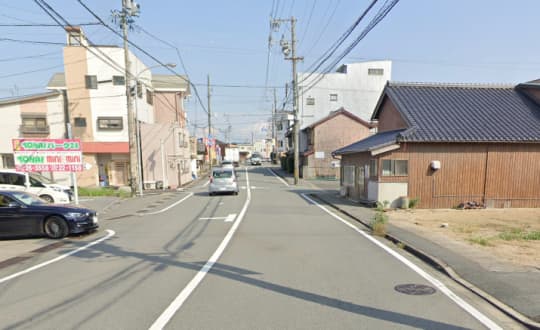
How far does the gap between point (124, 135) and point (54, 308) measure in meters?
23.2

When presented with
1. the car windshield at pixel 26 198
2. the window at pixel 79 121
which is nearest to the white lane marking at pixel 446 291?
the car windshield at pixel 26 198

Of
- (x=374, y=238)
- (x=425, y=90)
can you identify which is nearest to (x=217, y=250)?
(x=374, y=238)

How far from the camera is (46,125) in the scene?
23.9 metres

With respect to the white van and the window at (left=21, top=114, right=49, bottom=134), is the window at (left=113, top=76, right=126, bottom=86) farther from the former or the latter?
the white van

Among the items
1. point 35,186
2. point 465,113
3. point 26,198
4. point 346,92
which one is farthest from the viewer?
point 346,92

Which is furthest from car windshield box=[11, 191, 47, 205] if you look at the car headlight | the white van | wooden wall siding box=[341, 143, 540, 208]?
wooden wall siding box=[341, 143, 540, 208]

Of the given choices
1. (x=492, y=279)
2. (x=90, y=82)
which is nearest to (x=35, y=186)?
(x=90, y=82)

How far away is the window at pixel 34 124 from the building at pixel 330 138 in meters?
23.9

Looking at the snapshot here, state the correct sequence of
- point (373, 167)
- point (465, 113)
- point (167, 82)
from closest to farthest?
point (373, 167), point (465, 113), point (167, 82)

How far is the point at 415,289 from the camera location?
4.80 meters

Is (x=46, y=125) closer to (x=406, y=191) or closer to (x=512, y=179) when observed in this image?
(x=406, y=191)

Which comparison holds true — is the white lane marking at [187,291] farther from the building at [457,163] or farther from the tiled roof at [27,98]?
the tiled roof at [27,98]

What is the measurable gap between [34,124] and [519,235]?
3073cm

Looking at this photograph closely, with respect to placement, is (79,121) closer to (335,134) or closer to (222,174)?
(222,174)
